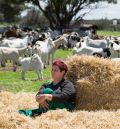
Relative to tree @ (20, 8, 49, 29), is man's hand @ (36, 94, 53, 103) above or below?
above

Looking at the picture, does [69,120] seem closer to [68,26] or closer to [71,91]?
[71,91]

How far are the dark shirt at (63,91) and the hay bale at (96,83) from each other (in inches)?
7.4

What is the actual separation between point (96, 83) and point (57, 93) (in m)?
0.70

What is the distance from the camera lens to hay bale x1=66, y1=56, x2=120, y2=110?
811cm

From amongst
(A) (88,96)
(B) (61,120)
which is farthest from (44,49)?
(B) (61,120)

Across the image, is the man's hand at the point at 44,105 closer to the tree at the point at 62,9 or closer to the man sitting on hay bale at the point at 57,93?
the man sitting on hay bale at the point at 57,93

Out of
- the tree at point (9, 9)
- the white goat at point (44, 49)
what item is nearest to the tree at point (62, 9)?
the tree at point (9, 9)

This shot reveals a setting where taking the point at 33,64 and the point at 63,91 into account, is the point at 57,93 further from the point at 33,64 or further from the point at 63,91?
the point at 33,64

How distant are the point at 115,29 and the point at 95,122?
7898 cm

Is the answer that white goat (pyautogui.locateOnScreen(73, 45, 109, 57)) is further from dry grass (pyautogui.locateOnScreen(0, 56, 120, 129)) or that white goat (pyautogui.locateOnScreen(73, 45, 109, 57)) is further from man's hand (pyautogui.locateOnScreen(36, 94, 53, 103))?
man's hand (pyautogui.locateOnScreen(36, 94, 53, 103))

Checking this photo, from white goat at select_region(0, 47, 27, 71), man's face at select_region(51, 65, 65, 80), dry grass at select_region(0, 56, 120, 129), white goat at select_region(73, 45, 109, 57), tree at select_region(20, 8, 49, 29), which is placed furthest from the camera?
tree at select_region(20, 8, 49, 29)

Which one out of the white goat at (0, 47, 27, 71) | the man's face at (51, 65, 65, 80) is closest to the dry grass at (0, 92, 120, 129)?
the man's face at (51, 65, 65, 80)

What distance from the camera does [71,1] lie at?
201ft

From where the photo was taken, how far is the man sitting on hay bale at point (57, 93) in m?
7.79
